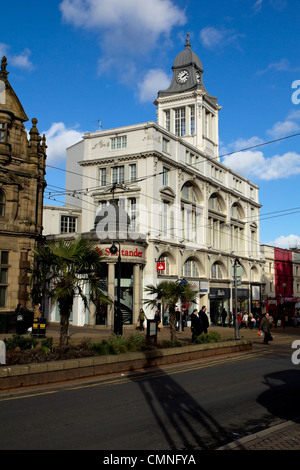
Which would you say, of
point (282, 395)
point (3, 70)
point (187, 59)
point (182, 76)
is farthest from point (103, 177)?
point (282, 395)

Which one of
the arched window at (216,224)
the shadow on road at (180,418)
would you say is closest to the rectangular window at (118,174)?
the arched window at (216,224)

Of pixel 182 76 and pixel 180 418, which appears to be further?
pixel 182 76

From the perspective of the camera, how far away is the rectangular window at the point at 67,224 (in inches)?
1759

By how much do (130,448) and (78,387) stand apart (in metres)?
5.33

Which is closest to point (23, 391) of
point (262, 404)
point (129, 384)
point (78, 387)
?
point (78, 387)

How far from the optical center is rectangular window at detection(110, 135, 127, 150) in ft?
131

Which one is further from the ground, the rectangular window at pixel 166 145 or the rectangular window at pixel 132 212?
the rectangular window at pixel 166 145

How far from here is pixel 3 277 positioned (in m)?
26.1

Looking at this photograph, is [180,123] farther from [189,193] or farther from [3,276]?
[3,276]

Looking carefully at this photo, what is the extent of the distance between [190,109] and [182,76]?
5.09m

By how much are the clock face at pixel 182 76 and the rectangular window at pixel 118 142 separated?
1692cm

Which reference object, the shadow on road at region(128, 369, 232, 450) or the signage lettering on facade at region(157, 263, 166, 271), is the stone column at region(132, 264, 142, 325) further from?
the shadow on road at region(128, 369, 232, 450)

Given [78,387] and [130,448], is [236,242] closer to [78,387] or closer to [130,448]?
[78,387]

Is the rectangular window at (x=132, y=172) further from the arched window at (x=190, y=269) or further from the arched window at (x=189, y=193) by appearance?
the arched window at (x=190, y=269)
